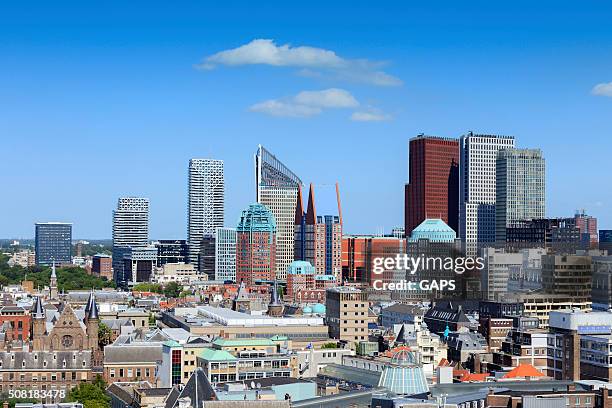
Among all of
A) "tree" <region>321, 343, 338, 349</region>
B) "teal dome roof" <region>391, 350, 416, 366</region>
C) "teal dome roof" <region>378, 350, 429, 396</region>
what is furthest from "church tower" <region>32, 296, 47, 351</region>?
"teal dome roof" <region>378, 350, 429, 396</region>

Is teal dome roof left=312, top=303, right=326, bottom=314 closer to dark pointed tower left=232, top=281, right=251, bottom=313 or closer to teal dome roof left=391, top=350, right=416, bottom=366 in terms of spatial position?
dark pointed tower left=232, top=281, right=251, bottom=313

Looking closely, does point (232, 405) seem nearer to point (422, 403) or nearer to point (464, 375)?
point (422, 403)

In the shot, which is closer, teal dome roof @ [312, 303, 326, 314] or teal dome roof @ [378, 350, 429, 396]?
teal dome roof @ [378, 350, 429, 396]

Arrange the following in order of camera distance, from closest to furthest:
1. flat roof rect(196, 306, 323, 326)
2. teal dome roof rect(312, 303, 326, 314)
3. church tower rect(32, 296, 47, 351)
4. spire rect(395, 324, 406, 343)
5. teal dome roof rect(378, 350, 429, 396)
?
teal dome roof rect(378, 350, 429, 396) → church tower rect(32, 296, 47, 351) → spire rect(395, 324, 406, 343) → flat roof rect(196, 306, 323, 326) → teal dome roof rect(312, 303, 326, 314)

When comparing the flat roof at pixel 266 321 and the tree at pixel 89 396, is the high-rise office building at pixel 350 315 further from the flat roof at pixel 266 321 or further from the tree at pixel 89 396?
the tree at pixel 89 396

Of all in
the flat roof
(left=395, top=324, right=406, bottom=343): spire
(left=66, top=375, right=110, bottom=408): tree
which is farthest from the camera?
the flat roof

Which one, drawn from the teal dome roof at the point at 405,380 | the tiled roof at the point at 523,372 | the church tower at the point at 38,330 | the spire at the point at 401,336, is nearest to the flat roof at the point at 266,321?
the spire at the point at 401,336

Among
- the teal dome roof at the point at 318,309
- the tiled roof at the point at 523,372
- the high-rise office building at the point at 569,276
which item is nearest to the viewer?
the tiled roof at the point at 523,372
